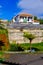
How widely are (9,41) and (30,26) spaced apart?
1140cm

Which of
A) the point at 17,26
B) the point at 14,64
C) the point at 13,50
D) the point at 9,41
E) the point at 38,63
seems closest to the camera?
the point at 14,64

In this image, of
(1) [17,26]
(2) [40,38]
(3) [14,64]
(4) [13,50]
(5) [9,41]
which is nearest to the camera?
(3) [14,64]

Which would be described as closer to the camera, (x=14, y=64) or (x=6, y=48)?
(x=14, y=64)

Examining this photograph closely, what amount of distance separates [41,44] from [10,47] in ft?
23.0

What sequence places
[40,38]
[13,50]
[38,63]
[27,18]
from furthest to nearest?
[27,18]
[40,38]
[13,50]
[38,63]

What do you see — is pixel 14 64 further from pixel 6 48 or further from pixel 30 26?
pixel 30 26

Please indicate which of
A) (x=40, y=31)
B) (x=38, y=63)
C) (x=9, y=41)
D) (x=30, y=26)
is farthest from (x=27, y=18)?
(x=38, y=63)

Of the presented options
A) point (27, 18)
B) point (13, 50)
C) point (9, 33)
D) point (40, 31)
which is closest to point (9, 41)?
point (9, 33)

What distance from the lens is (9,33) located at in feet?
131

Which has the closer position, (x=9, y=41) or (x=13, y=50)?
(x=13, y=50)

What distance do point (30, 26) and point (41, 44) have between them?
29.9 feet

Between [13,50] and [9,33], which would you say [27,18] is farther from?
[13,50]

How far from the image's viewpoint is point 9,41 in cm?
3891

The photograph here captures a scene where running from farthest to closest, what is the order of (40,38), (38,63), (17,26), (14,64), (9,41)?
(17,26), (40,38), (9,41), (38,63), (14,64)
